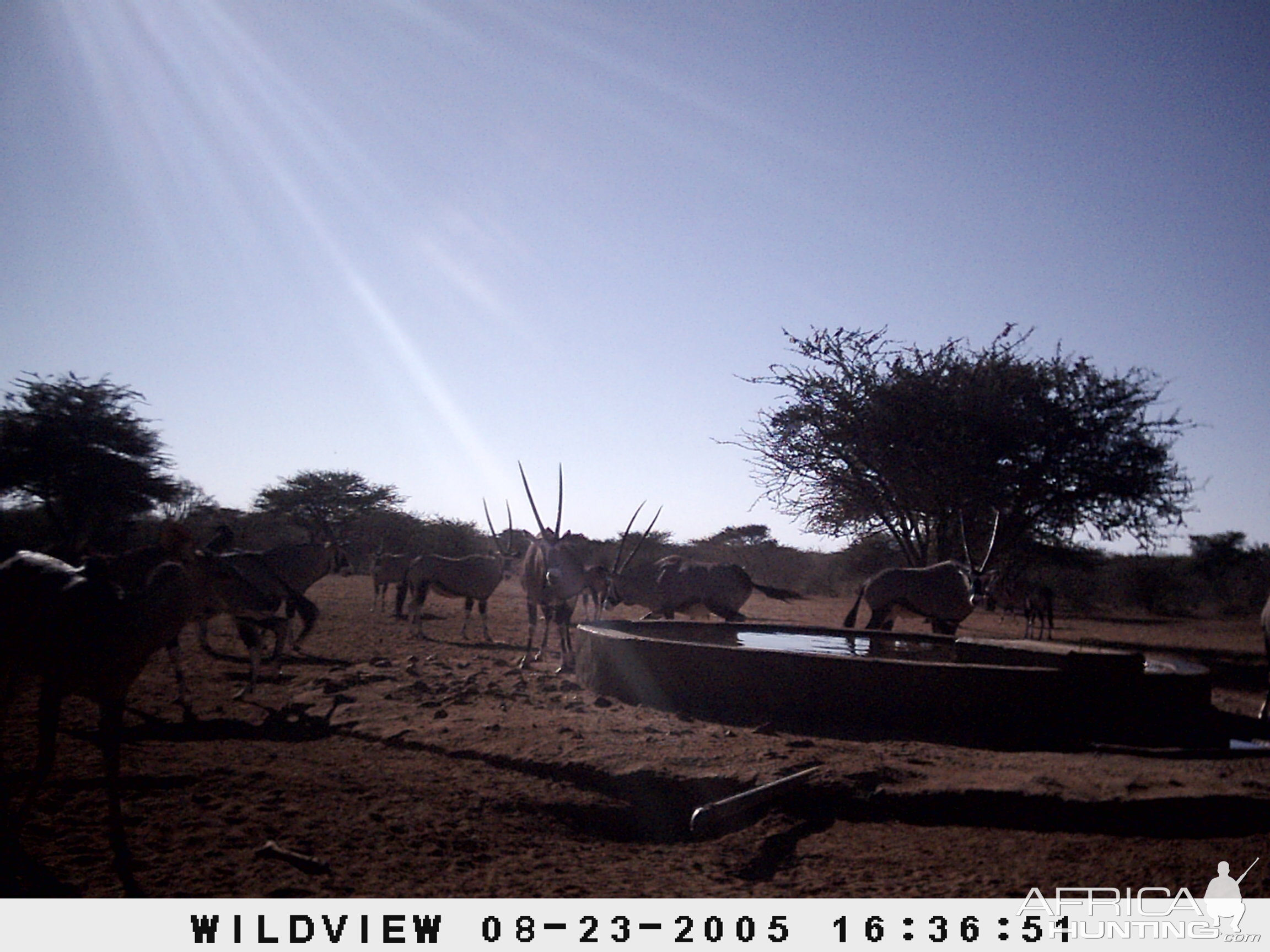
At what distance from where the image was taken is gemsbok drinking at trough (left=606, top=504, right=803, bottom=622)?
16.8 meters

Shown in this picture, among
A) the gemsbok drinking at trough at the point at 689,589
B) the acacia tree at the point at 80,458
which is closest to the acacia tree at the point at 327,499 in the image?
the acacia tree at the point at 80,458

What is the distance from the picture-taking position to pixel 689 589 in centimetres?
1683

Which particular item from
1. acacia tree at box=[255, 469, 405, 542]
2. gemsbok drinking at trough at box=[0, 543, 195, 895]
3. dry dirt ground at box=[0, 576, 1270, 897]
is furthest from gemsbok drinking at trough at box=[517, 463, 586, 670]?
acacia tree at box=[255, 469, 405, 542]

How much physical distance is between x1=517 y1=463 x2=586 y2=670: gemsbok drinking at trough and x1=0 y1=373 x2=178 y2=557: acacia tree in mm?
15155

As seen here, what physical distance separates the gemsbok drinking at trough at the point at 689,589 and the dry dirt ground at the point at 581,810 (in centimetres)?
791

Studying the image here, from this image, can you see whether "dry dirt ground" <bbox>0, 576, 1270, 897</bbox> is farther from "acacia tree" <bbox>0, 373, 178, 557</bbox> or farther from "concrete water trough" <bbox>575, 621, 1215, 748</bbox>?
"acacia tree" <bbox>0, 373, 178, 557</bbox>

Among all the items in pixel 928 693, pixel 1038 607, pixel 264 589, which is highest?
pixel 1038 607

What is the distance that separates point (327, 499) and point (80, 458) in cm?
2300

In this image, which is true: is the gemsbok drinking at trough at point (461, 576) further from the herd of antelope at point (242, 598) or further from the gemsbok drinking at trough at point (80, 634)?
the gemsbok drinking at trough at point (80, 634)

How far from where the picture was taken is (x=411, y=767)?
6684 mm

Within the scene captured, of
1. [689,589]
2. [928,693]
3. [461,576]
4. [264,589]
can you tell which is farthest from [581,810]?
[461,576]

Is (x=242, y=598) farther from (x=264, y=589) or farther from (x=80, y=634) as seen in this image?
(x=80, y=634)
